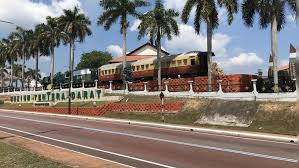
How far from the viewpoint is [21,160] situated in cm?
1438

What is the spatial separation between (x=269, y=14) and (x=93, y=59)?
105 m

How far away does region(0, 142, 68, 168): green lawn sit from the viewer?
43.2ft

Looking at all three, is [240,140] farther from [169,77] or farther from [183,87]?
[169,77]

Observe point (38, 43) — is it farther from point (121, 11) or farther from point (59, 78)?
point (121, 11)

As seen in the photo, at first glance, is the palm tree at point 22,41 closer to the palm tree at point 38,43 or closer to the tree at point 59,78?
the palm tree at point 38,43

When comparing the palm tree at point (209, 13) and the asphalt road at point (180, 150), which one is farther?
the palm tree at point (209, 13)

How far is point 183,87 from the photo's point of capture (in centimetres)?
4412

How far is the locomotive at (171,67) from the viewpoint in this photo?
161 ft

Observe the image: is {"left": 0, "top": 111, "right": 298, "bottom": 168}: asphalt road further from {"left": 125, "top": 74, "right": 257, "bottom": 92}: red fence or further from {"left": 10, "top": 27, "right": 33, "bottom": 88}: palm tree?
{"left": 10, "top": 27, "right": 33, "bottom": 88}: palm tree

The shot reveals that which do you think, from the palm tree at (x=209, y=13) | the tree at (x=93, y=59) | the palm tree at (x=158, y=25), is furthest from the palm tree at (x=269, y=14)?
the tree at (x=93, y=59)

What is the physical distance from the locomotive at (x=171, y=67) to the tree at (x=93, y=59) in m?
75.4

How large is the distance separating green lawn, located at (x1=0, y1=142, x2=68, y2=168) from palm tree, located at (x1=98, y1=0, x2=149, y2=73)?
141ft

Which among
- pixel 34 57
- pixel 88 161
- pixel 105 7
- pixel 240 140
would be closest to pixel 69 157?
pixel 88 161

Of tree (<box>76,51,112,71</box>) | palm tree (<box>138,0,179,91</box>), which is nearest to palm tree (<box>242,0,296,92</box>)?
palm tree (<box>138,0,179,91</box>)
